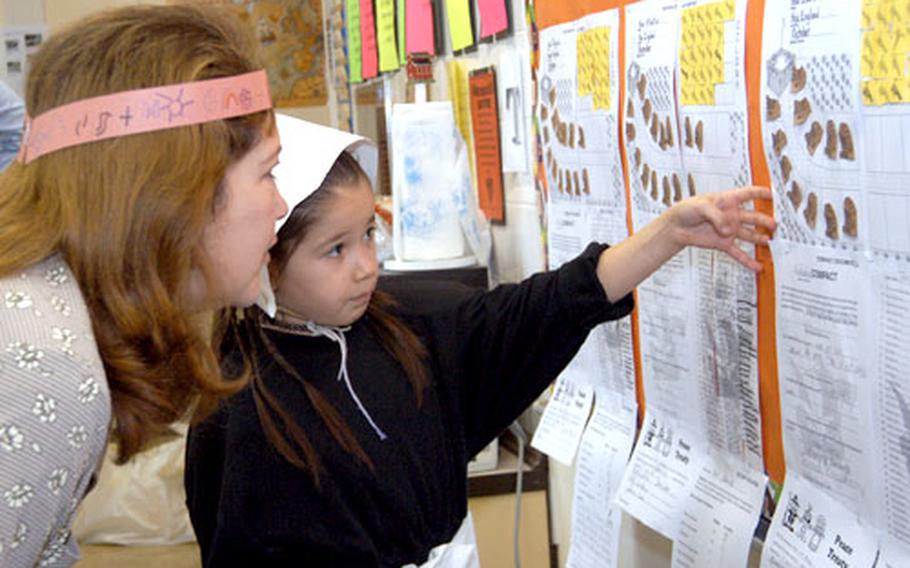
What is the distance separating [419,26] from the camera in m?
2.44

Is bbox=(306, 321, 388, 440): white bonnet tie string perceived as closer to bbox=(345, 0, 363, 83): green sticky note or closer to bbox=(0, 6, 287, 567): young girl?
bbox=(0, 6, 287, 567): young girl

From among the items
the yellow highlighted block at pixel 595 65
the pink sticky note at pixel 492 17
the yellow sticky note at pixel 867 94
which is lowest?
the yellow sticky note at pixel 867 94

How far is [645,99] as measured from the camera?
126 centimetres

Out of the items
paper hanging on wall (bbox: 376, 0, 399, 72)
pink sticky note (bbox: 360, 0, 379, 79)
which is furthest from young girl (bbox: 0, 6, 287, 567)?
pink sticky note (bbox: 360, 0, 379, 79)

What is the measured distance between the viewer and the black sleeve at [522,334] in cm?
128

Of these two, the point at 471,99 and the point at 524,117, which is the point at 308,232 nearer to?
the point at 524,117

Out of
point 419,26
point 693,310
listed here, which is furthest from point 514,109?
point 693,310

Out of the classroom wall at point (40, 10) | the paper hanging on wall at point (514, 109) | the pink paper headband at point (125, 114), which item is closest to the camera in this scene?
the pink paper headband at point (125, 114)

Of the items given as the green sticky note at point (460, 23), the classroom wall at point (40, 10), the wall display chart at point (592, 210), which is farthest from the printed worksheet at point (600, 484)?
the classroom wall at point (40, 10)

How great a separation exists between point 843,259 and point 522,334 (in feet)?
1.57

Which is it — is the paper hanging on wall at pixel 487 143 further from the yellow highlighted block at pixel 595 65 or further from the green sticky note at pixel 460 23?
the yellow highlighted block at pixel 595 65

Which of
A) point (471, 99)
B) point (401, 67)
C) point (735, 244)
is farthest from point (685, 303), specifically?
point (401, 67)

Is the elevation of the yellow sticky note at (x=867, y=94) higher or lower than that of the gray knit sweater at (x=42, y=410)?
higher

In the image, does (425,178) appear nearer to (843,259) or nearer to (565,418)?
(565,418)
